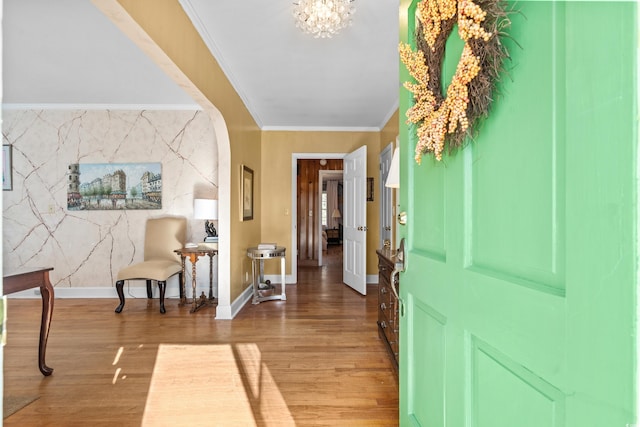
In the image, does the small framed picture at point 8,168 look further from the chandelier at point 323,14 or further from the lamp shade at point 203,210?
the chandelier at point 323,14

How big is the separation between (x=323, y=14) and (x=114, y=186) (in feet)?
12.6

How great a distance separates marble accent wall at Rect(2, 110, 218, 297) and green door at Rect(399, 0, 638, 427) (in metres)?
4.13

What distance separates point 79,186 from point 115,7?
3.72 meters

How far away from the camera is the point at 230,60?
330cm

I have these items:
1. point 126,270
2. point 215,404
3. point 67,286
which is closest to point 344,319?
point 215,404

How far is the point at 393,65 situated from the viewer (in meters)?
3.40

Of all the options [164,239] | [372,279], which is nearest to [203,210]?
[164,239]

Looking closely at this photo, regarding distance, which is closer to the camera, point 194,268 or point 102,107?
point 194,268

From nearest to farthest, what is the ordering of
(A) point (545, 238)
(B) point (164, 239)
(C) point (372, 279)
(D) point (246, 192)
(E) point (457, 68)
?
(A) point (545, 238), (E) point (457, 68), (B) point (164, 239), (D) point (246, 192), (C) point (372, 279)

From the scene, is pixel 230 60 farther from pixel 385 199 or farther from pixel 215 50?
pixel 385 199

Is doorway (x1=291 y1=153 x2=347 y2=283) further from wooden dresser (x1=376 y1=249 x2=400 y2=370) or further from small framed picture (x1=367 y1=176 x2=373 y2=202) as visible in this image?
wooden dresser (x1=376 y1=249 x2=400 y2=370)

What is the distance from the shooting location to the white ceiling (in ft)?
8.45

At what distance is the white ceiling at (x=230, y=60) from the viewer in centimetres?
258

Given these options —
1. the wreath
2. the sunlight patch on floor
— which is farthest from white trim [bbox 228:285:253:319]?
the wreath
